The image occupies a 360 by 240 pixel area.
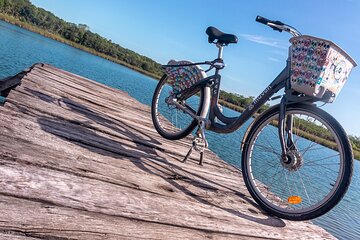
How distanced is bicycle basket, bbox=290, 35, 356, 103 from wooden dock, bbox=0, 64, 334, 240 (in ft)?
3.40

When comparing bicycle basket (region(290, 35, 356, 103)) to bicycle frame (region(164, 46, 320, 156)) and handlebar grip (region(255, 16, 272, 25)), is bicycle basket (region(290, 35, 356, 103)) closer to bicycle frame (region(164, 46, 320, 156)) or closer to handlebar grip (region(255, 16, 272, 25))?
bicycle frame (region(164, 46, 320, 156))

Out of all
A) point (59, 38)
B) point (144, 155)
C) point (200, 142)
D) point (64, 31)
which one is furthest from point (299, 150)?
point (64, 31)

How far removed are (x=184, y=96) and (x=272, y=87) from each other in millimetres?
1393

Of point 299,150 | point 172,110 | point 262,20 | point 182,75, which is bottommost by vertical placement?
point 172,110

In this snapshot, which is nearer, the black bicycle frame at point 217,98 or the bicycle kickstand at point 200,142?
the black bicycle frame at point 217,98

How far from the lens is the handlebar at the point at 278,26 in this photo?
2902mm

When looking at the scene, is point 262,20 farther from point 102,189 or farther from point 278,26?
point 102,189

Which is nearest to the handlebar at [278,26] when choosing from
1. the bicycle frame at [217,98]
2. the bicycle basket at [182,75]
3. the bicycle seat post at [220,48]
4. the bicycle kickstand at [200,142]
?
the bicycle frame at [217,98]

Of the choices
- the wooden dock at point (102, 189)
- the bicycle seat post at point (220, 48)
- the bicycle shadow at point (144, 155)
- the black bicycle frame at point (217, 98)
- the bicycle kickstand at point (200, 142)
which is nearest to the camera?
the wooden dock at point (102, 189)

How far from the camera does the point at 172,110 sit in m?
4.52

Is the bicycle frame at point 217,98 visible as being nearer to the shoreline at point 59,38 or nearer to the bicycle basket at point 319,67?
the bicycle basket at point 319,67

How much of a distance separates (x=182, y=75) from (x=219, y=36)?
679 millimetres

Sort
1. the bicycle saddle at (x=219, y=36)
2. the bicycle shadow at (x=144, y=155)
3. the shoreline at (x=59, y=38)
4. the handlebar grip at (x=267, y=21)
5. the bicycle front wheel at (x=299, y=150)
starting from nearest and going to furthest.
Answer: the bicycle front wheel at (x=299, y=150) < the bicycle shadow at (x=144, y=155) < the handlebar grip at (x=267, y=21) < the bicycle saddle at (x=219, y=36) < the shoreline at (x=59, y=38)

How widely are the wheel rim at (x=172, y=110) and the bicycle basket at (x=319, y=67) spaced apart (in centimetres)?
127
